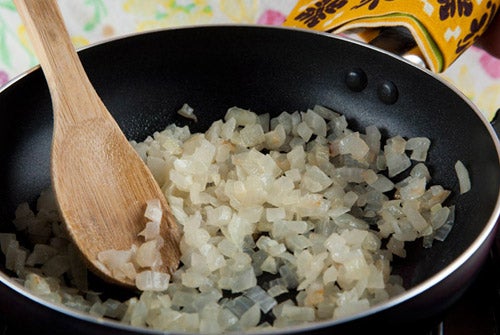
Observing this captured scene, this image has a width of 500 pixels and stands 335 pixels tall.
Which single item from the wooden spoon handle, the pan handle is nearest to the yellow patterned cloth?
the pan handle

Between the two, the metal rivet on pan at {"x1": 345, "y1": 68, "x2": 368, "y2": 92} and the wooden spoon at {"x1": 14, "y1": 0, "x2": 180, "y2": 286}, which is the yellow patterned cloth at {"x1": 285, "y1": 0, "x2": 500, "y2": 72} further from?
the wooden spoon at {"x1": 14, "y1": 0, "x2": 180, "y2": 286}

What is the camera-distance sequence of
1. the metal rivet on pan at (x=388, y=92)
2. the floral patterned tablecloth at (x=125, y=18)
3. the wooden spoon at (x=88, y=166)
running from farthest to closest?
1. the floral patterned tablecloth at (x=125, y=18)
2. the metal rivet on pan at (x=388, y=92)
3. the wooden spoon at (x=88, y=166)

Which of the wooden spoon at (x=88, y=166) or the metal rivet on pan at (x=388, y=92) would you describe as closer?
the wooden spoon at (x=88, y=166)

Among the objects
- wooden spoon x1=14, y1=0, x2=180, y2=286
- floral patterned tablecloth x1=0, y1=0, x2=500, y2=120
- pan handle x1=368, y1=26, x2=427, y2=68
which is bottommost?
wooden spoon x1=14, y1=0, x2=180, y2=286

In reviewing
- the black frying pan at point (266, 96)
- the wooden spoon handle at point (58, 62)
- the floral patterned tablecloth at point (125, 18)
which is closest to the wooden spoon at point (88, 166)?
the wooden spoon handle at point (58, 62)

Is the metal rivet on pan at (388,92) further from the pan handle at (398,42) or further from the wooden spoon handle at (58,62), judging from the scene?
the wooden spoon handle at (58,62)

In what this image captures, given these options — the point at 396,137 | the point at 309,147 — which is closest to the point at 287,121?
the point at 309,147

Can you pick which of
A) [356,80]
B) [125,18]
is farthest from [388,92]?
[125,18]
